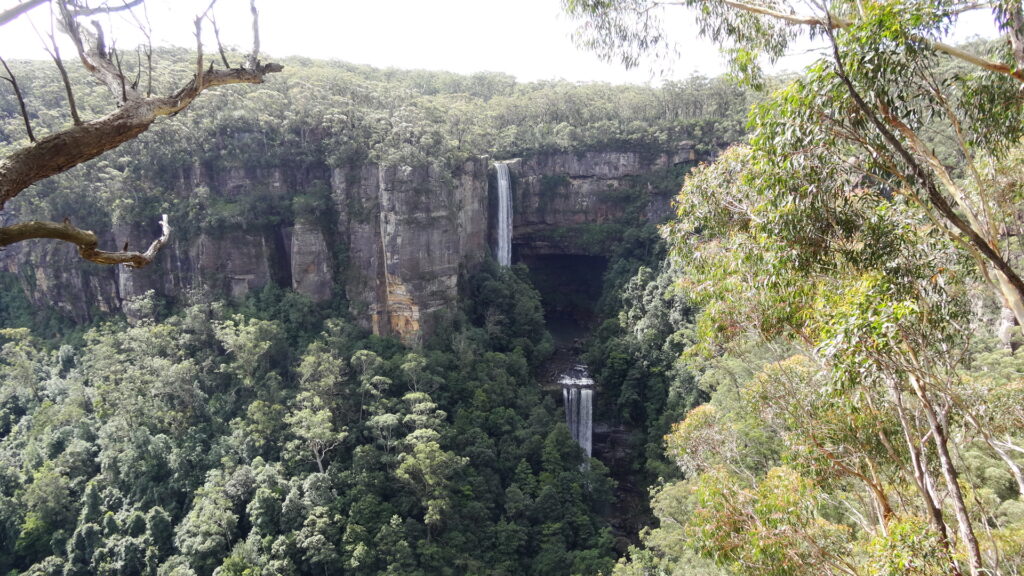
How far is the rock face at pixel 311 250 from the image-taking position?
1953 cm

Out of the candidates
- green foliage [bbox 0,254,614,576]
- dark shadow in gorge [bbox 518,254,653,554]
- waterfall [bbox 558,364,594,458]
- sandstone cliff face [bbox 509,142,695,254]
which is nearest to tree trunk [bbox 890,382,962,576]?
green foliage [bbox 0,254,614,576]

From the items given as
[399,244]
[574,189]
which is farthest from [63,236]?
[574,189]

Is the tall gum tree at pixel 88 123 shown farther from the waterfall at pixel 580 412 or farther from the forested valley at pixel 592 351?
the waterfall at pixel 580 412

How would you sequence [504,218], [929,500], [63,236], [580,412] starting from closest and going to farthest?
[63,236] < [929,500] < [580,412] < [504,218]

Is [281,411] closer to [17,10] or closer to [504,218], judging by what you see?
[504,218]

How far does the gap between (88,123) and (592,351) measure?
21091 mm

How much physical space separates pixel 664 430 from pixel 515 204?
1423cm

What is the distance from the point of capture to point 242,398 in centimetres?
1700

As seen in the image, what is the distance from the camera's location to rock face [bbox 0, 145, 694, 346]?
769 inches

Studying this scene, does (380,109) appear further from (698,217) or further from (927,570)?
(927,570)

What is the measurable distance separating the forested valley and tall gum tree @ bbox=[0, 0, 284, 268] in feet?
2.33

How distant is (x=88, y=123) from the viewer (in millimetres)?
2564

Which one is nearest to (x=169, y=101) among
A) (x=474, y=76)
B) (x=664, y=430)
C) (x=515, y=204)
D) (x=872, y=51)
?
(x=872, y=51)

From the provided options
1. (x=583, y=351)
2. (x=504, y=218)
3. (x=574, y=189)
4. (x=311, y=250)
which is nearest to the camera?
→ (x=311, y=250)
